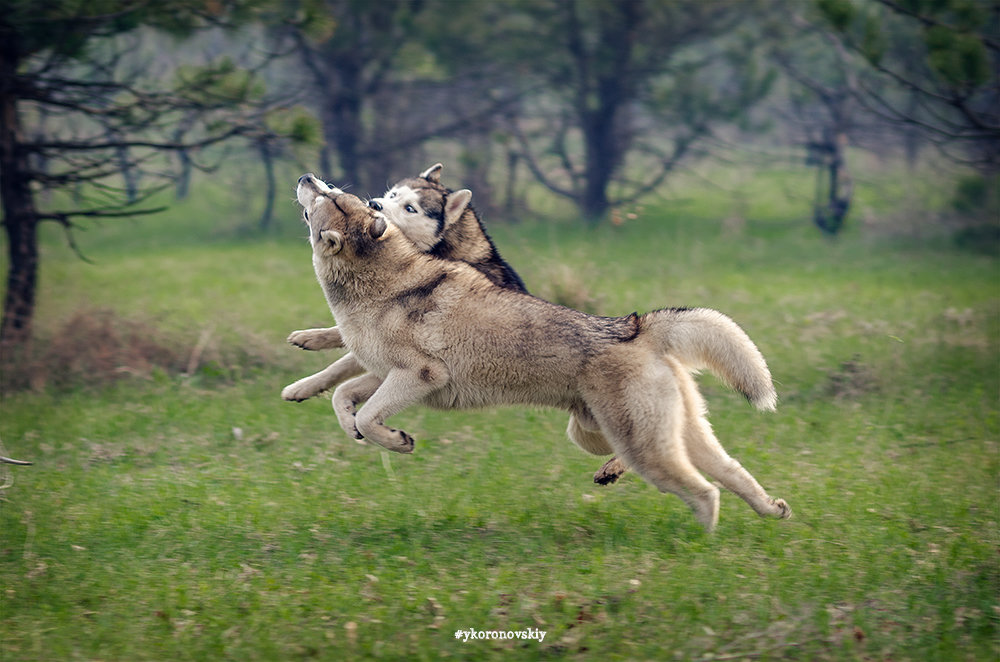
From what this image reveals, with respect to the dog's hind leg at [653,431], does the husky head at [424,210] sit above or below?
above

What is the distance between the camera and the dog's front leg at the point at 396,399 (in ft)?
17.5

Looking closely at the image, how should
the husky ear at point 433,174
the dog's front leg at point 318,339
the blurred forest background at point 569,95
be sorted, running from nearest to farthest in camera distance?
the dog's front leg at point 318,339, the husky ear at point 433,174, the blurred forest background at point 569,95

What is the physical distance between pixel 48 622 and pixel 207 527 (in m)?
1.29

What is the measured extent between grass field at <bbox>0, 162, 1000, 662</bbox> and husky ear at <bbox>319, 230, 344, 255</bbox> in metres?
1.67

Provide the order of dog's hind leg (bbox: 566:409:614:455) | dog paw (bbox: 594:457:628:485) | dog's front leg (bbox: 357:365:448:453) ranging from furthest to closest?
dog paw (bbox: 594:457:628:485) → dog's hind leg (bbox: 566:409:614:455) → dog's front leg (bbox: 357:365:448:453)

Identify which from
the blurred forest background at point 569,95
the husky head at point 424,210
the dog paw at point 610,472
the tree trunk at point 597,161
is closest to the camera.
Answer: the dog paw at point 610,472

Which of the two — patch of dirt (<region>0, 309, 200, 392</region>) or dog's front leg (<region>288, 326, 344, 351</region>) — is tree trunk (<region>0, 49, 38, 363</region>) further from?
dog's front leg (<region>288, 326, 344, 351</region>)

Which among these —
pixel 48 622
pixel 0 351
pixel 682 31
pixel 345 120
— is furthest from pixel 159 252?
pixel 48 622

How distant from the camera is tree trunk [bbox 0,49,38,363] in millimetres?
9461

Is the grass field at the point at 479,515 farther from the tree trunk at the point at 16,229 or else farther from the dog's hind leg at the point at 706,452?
the tree trunk at the point at 16,229

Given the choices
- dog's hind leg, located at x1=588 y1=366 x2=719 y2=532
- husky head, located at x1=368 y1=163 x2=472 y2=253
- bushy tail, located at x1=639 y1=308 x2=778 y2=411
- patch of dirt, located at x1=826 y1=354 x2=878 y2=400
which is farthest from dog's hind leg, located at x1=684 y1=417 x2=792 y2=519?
patch of dirt, located at x1=826 y1=354 x2=878 y2=400

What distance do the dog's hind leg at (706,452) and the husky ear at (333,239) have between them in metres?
2.06

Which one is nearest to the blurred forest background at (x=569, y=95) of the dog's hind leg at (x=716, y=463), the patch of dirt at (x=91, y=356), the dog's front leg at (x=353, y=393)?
the patch of dirt at (x=91, y=356)

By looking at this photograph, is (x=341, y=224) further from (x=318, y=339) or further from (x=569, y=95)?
(x=569, y=95)
